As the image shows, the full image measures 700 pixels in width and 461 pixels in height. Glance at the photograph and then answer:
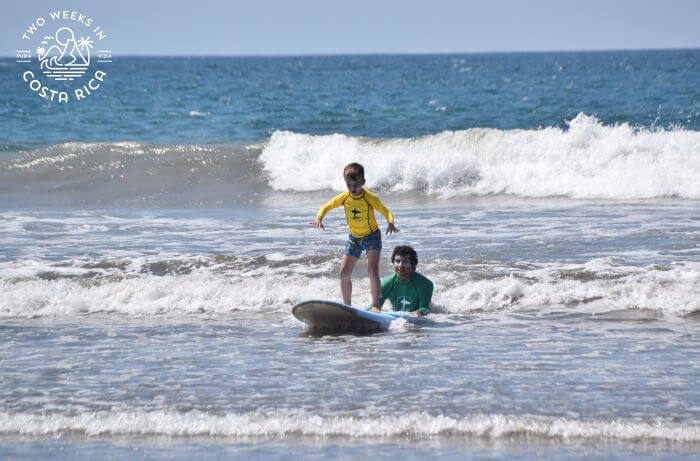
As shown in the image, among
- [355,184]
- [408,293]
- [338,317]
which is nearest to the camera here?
[338,317]

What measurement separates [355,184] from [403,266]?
0.94 metres

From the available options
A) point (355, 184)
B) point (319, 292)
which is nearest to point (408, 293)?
point (355, 184)

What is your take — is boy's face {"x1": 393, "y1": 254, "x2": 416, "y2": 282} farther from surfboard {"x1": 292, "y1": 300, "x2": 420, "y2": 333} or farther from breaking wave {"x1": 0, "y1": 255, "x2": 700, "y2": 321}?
A: breaking wave {"x1": 0, "y1": 255, "x2": 700, "y2": 321}

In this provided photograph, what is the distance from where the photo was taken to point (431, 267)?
1037 centimetres

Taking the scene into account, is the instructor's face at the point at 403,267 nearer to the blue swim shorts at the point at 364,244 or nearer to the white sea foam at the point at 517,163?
the blue swim shorts at the point at 364,244

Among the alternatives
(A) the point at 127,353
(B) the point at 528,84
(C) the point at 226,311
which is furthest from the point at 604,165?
(B) the point at 528,84

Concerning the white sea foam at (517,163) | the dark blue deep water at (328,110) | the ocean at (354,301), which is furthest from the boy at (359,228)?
the dark blue deep water at (328,110)

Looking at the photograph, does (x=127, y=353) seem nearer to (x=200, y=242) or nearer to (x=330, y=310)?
(x=330, y=310)

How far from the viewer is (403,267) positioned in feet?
27.5

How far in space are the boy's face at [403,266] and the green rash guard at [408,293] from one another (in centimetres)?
8

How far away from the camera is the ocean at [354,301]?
5.32 meters

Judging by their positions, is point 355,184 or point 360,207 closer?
point 355,184

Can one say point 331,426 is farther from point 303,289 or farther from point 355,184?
point 303,289

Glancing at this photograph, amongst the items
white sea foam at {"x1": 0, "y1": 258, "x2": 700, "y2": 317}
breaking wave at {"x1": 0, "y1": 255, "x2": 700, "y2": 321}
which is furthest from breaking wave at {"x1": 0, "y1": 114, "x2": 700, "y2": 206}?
white sea foam at {"x1": 0, "y1": 258, "x2": 700, "y2": 317}
